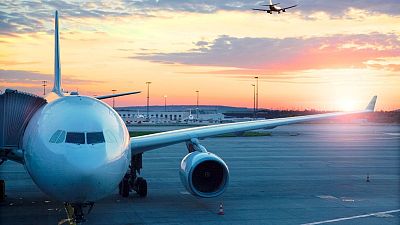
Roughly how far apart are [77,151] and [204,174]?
20.5ft

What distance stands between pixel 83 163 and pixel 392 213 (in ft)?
32.3

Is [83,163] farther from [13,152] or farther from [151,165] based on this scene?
[151,165]

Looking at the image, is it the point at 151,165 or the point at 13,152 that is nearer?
the point at 13,152

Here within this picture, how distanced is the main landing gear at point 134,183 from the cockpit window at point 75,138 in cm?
684

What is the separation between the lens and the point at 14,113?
1598cm

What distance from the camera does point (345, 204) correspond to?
17.2 m

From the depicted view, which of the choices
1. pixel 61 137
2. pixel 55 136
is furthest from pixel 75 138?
pixel 55 136

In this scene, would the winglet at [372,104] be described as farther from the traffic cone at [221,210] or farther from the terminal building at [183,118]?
the terminal building at [183,118]

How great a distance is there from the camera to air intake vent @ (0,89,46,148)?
51.2 ft

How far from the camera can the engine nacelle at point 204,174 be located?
1570cm

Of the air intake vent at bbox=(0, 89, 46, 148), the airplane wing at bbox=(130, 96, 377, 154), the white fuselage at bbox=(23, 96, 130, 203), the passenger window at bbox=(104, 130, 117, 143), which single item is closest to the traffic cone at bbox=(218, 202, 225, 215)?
the airplane wing at bbox=(130, 96, 377, 154)

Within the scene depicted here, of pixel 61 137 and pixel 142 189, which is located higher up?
pixel 61 137

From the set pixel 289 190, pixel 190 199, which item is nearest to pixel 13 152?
pixel 190 199

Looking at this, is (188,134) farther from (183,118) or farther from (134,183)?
(183,118)
